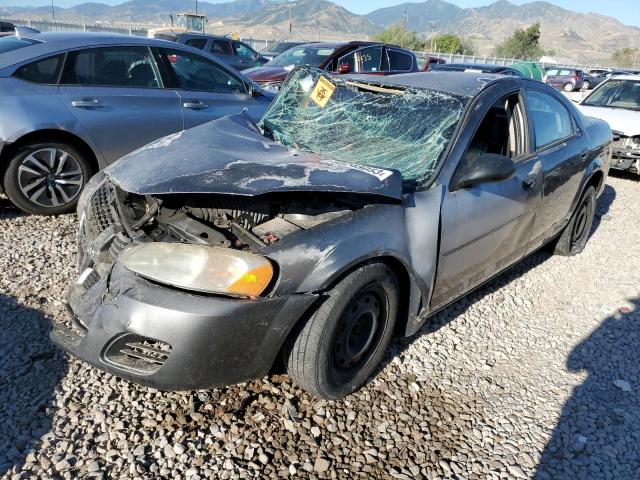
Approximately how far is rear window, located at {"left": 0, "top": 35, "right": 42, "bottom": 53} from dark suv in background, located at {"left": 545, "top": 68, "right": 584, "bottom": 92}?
27.9 m

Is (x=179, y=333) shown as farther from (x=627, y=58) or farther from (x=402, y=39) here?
(x=627, y=58)

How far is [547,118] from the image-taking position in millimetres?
3662

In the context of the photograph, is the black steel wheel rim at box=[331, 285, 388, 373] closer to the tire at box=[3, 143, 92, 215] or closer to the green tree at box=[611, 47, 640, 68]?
the tire at box=[3, 143, 92, 215]

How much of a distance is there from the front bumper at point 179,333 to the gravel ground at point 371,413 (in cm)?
34

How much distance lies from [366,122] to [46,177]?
2946 millimetres

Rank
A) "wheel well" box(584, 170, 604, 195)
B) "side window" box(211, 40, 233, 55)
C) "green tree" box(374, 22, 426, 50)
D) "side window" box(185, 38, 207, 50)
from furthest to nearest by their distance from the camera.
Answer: "green tree" box(374, 22, 426, 50)
"side window" box(211, 40, 233, 55)
"side window" box(185, 38, 207, 50)
"wheel well" box(584, 170, 604, 195)

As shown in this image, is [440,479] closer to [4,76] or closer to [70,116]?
[70,116]

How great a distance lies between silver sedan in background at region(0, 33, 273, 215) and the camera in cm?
421

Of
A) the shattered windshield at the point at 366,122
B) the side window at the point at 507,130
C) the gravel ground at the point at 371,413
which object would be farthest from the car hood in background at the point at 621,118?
the shattered windshield at the point at 366,122

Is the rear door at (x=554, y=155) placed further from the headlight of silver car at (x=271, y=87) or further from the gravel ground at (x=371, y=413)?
the headlight of silver car at (x=271, y=87)

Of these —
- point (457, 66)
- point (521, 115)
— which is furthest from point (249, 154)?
point (457, 66)

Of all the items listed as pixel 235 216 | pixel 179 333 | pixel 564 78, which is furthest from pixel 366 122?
pixel 564 78

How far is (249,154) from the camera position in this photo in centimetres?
257

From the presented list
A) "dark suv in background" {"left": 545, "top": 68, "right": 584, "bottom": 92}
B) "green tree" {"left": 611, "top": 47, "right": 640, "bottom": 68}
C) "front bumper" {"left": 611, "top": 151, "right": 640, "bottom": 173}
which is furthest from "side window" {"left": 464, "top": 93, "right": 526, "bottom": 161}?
"green tree" {"left": 611, "top": 47, "right": 640, "bottom": 68}
